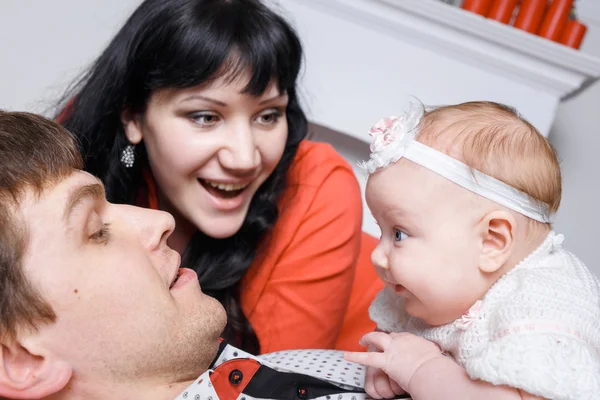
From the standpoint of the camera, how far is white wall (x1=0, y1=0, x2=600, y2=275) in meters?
2.68

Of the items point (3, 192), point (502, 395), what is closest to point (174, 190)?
point (3, 192)

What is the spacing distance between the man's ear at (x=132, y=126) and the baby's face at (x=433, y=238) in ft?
2.92

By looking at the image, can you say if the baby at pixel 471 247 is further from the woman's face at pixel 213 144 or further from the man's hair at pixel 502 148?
the woman's face at pixel 213 144

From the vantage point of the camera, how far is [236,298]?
1789mm

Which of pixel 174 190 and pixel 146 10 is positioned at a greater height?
pixel 146 10

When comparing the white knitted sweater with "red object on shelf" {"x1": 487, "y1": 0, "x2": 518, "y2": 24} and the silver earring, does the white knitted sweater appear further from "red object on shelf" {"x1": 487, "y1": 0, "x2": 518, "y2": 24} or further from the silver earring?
"red object on shelf" {"x1": 487, "y1": 0, "x2": 518, "y2": 24}

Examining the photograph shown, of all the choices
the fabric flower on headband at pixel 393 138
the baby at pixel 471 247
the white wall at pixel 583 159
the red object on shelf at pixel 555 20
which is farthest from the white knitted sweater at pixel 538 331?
the white wall at pixel 583 159

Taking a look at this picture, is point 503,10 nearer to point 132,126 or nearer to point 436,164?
point 132,126

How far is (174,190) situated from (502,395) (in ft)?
A: 3.45

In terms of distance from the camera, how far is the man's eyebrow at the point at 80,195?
100cm

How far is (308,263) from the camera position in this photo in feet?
5.68

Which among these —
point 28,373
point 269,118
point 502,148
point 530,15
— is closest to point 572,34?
point 530,15

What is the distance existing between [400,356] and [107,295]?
1.69ft

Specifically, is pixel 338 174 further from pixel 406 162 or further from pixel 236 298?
pixel 406 162
